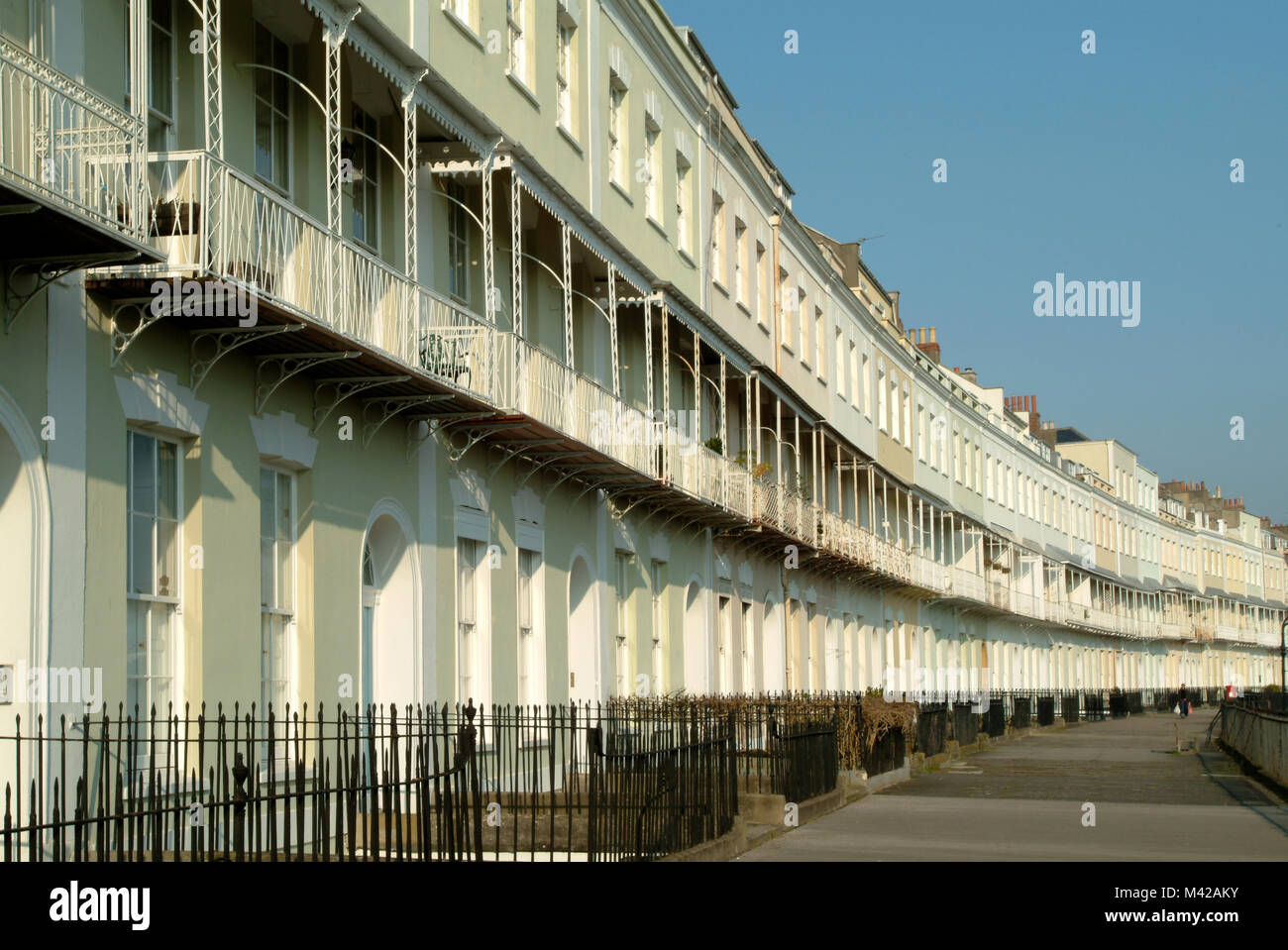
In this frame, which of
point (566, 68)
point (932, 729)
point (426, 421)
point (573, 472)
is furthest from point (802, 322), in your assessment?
point (426, 421)

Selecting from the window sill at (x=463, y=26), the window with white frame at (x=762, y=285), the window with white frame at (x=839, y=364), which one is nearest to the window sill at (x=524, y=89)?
the window sill at (x=463, y=26)

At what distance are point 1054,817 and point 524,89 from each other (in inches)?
391

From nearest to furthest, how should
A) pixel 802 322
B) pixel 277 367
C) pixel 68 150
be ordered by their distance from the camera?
pixel 68 150
pixel 277 367
pixel 802 322

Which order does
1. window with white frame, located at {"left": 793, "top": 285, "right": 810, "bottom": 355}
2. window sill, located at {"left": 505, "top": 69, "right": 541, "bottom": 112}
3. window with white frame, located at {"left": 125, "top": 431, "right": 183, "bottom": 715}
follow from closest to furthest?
window with white frame, located at {"left": 125, "top": 431, "right": 183, "bottom": 715} → window sill, located at {"left": 505, "top": 69, "right": 541, "bottom": 112} → window with white frame, located at {"left": 793, "top": 285, "right": 810, "bottom": 355}

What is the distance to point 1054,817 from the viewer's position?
18.2 meters

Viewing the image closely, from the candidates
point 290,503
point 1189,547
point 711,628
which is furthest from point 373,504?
point 1189,547

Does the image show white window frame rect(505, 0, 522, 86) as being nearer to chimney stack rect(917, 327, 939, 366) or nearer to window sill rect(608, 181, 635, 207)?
window sill rect(608, 181, 635, 207)

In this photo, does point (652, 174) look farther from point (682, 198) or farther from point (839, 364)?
point (839, 364)

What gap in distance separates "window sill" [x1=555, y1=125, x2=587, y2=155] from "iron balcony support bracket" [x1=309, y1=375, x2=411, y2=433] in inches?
258

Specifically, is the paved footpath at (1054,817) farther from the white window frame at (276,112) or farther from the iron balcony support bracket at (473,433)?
the white window frame at (276,112)

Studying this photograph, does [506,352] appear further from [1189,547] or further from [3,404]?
[1189,547]

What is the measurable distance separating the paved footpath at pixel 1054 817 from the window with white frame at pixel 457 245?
647 centimetres

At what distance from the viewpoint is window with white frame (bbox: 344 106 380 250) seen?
1473 centimetres

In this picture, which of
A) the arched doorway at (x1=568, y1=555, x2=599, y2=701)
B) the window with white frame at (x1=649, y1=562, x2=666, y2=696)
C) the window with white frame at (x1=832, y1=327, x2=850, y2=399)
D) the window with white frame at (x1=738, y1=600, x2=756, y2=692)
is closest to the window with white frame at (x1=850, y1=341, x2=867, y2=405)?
the window with white frame at (x1=832, y1=327, x2=850, y2=399)
